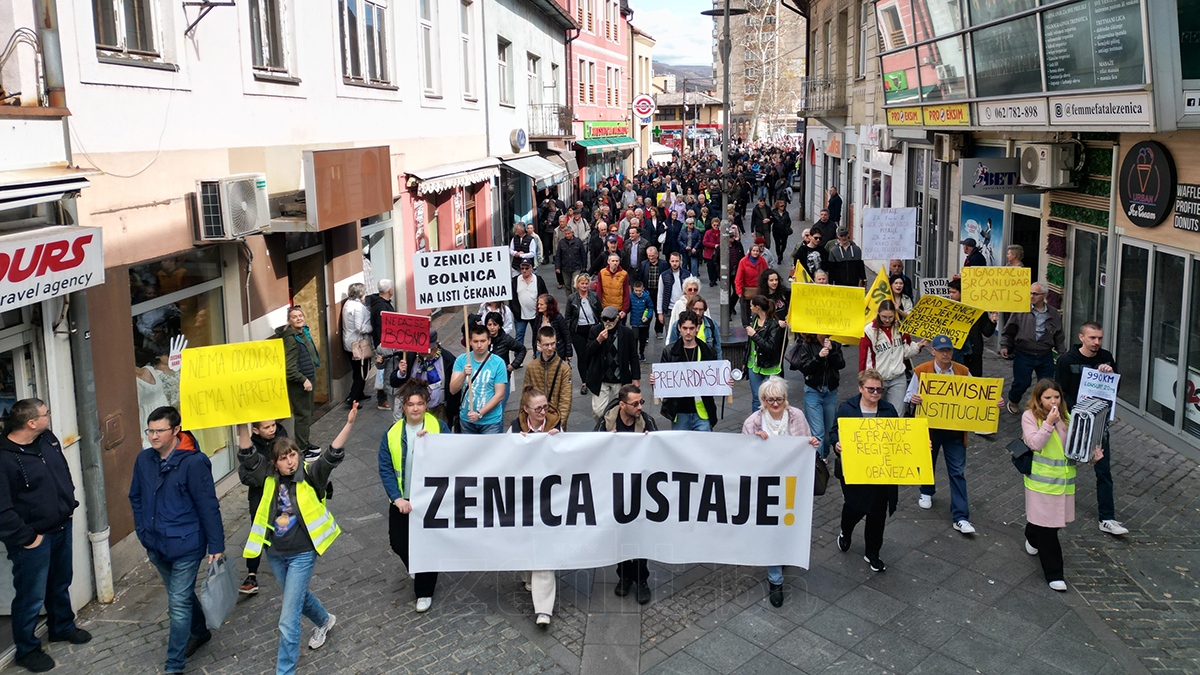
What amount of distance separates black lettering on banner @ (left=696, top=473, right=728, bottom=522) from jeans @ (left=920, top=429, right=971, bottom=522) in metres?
2.23

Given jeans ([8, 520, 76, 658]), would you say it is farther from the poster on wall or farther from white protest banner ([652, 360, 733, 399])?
the poster on wall

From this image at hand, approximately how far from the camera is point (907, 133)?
20.3 m

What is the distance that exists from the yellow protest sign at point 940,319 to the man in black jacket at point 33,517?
755 cm

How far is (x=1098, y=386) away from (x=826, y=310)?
2.78m

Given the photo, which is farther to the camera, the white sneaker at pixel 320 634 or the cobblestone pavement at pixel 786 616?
the white sneaker at pixel 320 634

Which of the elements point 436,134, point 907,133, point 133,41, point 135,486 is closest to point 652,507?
point 135,486

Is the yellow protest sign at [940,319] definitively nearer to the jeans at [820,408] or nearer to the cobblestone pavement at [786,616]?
the jeans at [820,408]

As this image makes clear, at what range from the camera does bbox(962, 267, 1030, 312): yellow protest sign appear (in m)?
11.3

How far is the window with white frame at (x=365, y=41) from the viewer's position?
14000mm

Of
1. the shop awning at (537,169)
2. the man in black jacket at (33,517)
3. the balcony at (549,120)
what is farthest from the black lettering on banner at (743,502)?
the balcony at (549,120)

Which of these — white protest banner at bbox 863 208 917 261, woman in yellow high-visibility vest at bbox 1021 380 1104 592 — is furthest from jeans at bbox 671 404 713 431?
white protest banner at bbox 863 208 917 261

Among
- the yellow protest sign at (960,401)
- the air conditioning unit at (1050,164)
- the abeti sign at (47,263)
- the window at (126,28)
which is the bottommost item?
the yellow protest sign at (960,401)

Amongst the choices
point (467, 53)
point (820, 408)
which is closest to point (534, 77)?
point (467, 53)

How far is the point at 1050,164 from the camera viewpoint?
1327 centimetres
